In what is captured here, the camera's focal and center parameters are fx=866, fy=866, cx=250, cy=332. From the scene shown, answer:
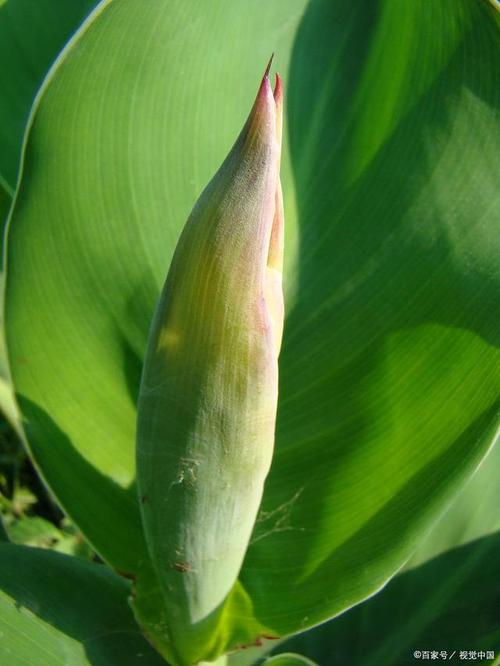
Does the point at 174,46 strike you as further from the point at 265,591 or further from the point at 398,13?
the point at 265,591

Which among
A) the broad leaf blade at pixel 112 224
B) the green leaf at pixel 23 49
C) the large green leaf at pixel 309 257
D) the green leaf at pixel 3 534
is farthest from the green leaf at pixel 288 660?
the green leaf at pixel 23 49

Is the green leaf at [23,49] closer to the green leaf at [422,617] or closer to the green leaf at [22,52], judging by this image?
the green leaf at [22,52]

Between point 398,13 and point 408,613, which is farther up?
point 398,13

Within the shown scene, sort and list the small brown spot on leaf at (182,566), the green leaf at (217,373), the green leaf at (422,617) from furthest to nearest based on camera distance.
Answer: the green leaf at (422,617), the small brown spot on leaf at (182,566), the green leaf at (217,373)

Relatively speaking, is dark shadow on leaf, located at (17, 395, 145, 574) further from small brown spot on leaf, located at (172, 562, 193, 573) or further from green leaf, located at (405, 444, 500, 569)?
green leaf, located at (405, 444, 500, 569)

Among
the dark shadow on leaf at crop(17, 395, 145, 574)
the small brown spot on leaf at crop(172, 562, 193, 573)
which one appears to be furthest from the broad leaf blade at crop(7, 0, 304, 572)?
the small brown spot on leaf at crop(172, 562, 193, 573)

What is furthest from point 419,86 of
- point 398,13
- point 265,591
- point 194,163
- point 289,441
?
point 265,591

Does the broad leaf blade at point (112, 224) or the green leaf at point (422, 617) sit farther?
the green leaf at point (422, 617)
